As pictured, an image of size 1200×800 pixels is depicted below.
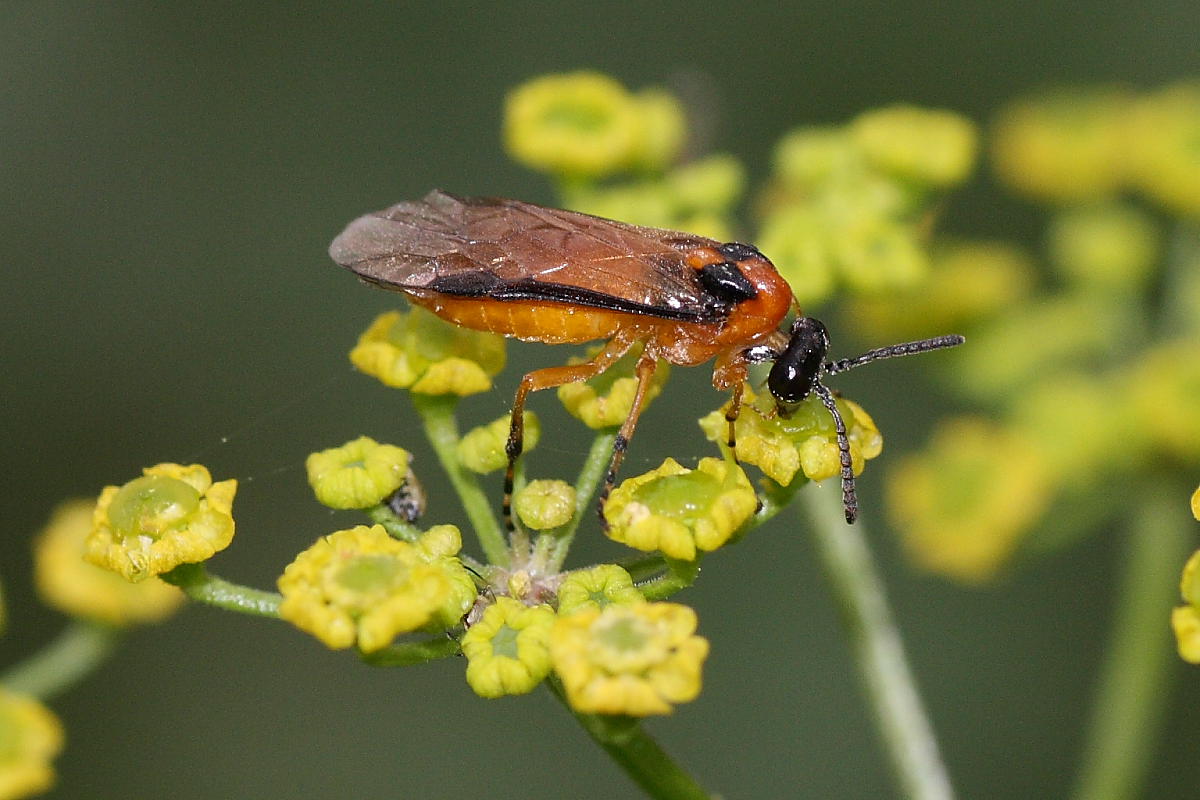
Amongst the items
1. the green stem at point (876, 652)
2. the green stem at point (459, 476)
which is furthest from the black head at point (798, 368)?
the green stem at point (459, 476)

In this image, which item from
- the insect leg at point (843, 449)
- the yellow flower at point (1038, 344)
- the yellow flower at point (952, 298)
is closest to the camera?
the insect leg at point (843, 449)

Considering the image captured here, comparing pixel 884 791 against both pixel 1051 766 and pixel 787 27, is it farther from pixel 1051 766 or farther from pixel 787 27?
pixel 787 27

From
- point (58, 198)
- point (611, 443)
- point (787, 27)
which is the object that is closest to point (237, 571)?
point (58, 198)

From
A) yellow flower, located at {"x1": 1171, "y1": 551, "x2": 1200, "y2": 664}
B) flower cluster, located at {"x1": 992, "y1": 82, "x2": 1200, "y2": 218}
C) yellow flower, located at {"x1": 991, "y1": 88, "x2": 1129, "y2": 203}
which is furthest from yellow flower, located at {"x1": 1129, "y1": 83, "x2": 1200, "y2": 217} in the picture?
yellow flower, located at {"x1": 1171, "y1": 551, "x2": 1200, "y2": 664}

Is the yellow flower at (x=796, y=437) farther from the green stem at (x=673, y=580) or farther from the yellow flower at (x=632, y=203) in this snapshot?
the yellow flower at (x=632, y=203)

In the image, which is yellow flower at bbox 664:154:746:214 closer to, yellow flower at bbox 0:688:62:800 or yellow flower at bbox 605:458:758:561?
yellow flower at bbox 605:458:758:561

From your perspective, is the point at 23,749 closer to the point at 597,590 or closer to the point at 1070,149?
the point at 597,590
